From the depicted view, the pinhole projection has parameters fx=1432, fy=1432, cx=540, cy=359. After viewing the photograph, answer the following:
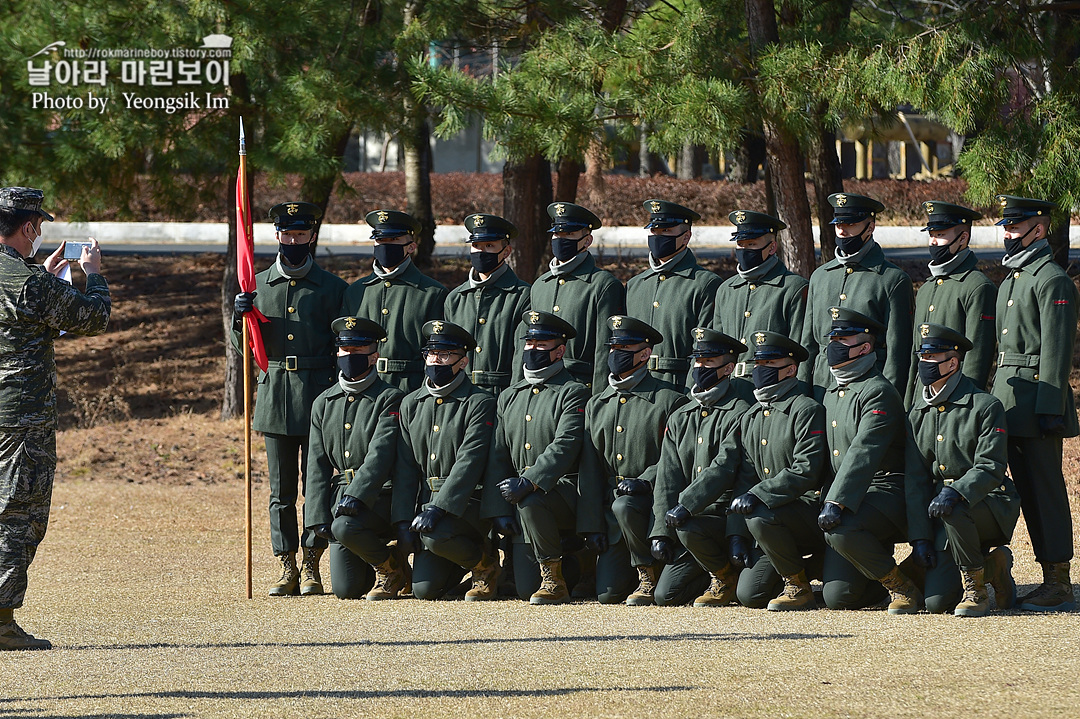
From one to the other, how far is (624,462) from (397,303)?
1.72 meters

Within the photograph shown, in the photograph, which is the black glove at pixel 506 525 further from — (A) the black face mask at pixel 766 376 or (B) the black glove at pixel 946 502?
(B) the black glove at pixel 946 502

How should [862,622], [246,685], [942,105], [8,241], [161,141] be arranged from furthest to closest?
[161,141] < [942,105] < [862,622] < [8,241] < [246,685]

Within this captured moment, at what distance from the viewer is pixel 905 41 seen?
10430 millimetres

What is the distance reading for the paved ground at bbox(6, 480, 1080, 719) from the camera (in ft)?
17.1

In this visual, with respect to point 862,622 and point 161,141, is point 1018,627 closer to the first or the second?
point 862,622

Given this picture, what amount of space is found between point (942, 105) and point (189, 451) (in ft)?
26.6

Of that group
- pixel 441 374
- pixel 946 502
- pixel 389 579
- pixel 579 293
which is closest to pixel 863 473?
pixel 946 502

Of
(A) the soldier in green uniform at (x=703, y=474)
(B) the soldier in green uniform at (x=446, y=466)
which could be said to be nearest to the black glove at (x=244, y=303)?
A: (B) the soldier in green uniform at (x=446, y=466)

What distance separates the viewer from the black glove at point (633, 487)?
766 centimetres

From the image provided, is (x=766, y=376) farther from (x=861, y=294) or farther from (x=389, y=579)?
(x=389, y=579)

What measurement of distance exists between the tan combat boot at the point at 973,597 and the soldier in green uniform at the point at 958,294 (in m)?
0.95

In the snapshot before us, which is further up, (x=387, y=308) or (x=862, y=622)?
(x=387, y=308)

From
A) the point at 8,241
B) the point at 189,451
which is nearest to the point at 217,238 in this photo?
the point at 189,451

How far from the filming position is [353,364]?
26.3 ft
